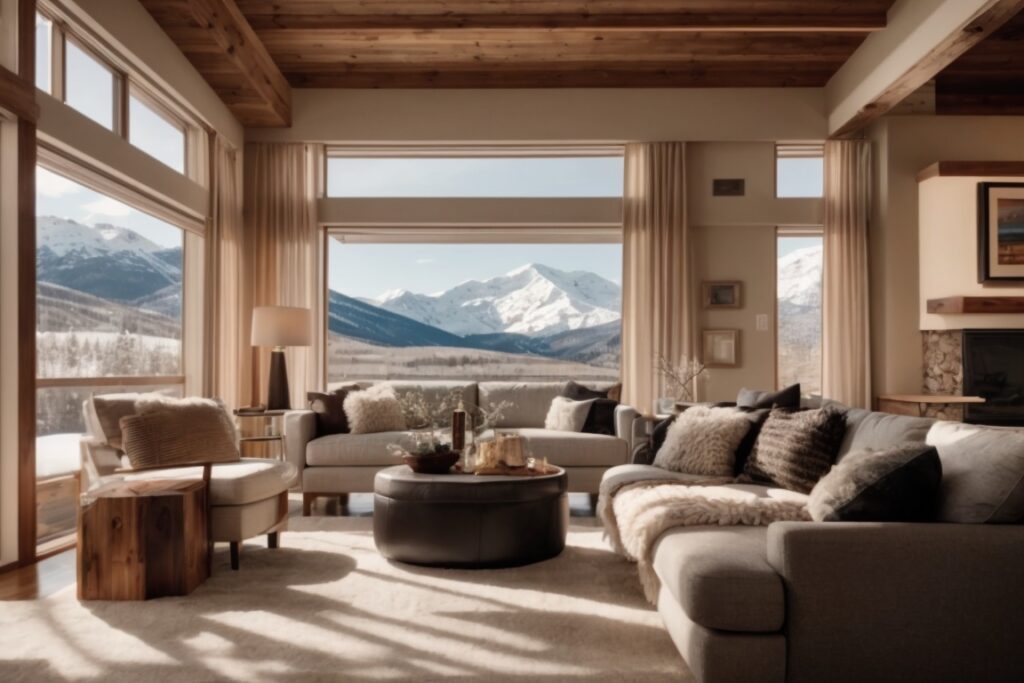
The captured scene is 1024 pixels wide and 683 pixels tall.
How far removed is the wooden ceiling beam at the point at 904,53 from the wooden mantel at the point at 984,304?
164cm

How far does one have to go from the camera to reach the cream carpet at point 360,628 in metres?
2.52

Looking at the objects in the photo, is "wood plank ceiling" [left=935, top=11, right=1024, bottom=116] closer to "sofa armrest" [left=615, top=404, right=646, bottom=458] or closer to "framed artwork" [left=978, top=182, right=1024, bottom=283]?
"framed artwork" [left=978, top=182, right=1024, bottom=283]

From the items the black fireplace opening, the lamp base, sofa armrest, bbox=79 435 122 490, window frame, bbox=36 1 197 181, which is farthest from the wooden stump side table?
the black fireplace opening

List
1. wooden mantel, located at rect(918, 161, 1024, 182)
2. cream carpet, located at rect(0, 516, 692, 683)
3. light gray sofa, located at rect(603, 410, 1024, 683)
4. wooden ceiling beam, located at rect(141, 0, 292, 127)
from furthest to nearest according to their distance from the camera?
wooden mantel, located at rect(918, 161, 1024, 182) → wooden ceiling beam, located at rect(141, 0, 292, 127) → cream carpet, located at rect(0, 516, 692, 683) → light gray sofa, located at rect(603, 410, 1024, 683)

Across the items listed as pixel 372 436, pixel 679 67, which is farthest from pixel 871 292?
pixel 372 436

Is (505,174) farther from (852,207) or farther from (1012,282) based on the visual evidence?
(1012,282)

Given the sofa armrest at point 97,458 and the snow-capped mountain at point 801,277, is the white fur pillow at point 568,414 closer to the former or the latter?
the snow-capped mountain at point 801,277

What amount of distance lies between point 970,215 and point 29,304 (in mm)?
6780

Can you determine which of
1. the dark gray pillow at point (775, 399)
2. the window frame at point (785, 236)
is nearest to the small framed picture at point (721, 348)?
the window frame at point (785, 236)

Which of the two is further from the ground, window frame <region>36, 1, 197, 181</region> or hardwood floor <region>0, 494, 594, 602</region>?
window frame <region>36, 1, 197, 181</region>

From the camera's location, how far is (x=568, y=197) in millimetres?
7242

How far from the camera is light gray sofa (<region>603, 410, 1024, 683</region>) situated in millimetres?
2180

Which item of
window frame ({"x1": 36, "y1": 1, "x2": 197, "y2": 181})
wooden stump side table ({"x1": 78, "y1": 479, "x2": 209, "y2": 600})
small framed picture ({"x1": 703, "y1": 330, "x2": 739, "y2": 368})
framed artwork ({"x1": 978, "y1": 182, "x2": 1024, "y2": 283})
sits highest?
window frame ({"x1": 36, "y1": 1, "x2": 197, "y2": 181})

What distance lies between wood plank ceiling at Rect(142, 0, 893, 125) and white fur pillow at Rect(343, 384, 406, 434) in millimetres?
2653
